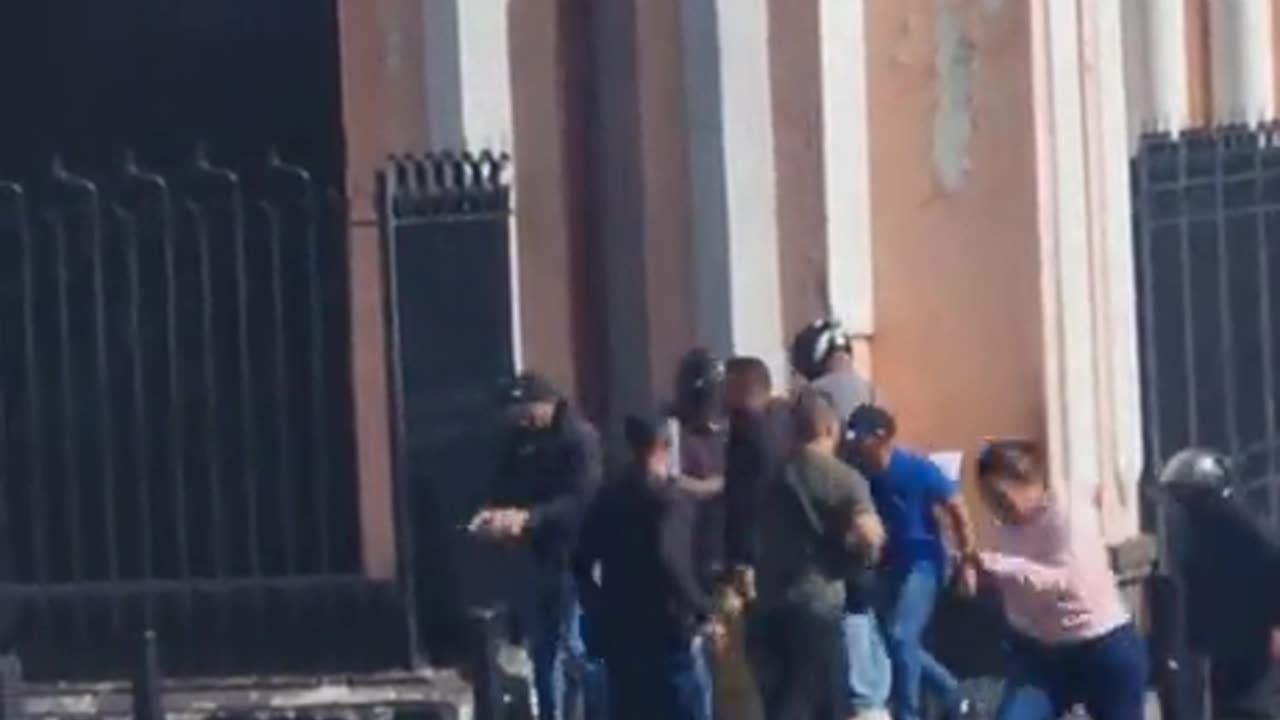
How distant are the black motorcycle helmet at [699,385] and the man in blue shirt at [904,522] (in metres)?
0.54

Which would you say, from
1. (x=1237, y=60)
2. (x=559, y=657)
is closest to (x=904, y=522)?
(x=559, y=657)

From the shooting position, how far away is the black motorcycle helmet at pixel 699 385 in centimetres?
1376

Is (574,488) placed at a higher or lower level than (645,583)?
higher

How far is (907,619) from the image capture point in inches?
554

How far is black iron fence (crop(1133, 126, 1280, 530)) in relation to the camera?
15.7 meters

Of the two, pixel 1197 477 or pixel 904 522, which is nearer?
pixel 1197 477

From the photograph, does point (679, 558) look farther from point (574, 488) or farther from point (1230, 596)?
point (1230, 596)

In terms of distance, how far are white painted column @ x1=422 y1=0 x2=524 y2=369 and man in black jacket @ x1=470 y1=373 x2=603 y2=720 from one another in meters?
0.48

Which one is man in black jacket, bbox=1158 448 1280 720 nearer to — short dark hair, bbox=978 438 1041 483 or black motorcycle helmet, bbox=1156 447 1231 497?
black motorcycle helmet, bbox=1156 447 1231 497

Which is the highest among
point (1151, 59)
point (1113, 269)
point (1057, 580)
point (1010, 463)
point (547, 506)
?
point (1151, 59)

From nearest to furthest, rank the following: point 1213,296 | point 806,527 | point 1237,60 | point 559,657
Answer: point 806,527 → point 559,657 → point 1213,296 → point 1237,60

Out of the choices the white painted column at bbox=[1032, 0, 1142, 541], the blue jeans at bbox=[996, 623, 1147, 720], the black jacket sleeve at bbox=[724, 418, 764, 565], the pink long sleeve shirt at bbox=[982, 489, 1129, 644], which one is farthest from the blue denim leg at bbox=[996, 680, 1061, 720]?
the white painted column at bbox=[1032, 0, 1142, 541]

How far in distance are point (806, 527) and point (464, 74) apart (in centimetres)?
240

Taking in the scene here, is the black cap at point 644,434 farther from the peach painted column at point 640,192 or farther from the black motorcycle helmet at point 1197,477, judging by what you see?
the peach painted column at point 640,192
